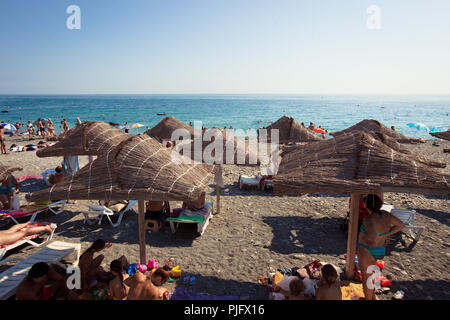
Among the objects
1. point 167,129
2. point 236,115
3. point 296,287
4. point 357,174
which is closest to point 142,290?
point 296,287

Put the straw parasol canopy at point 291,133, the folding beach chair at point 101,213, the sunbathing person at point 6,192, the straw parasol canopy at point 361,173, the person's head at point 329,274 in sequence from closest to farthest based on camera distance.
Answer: the person's head at point 329,274 → the straw parasol canopy at point 361,173 → the folding beach chair at point 101,213 → the sunbathing person at point 6,192 → the straw parasol canopy at point 291,133

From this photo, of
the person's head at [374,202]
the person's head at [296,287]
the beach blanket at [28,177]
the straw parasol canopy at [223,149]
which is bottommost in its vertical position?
the beach blanket at [28,177]

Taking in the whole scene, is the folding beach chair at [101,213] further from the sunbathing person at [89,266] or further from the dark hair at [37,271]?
the dark hair at [37,271]

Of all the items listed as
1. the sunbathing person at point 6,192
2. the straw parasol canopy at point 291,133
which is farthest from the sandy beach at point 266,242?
the straw parasol canopy at point 291,133

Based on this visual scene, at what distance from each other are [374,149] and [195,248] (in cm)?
414

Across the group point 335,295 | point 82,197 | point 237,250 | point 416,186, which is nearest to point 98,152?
point 82,197

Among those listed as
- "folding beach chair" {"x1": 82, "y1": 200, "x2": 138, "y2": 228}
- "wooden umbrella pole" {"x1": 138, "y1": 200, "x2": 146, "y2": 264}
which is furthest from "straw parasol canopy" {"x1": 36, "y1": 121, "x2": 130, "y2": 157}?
"wooden umbrella pole" {"x1": 138, "y1": 200, "x2": 146, "y2": 264}

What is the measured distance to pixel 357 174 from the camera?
386 cm

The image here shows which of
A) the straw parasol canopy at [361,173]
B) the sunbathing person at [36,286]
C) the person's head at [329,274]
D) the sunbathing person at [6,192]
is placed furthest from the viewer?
the sunbathing person at [6,192]

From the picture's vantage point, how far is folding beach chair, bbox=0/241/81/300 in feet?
12.9

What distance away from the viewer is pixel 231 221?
7293mm

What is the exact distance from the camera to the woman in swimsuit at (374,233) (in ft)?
12.3

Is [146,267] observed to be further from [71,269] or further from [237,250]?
[237,250]

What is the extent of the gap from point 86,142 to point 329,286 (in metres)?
7.57
